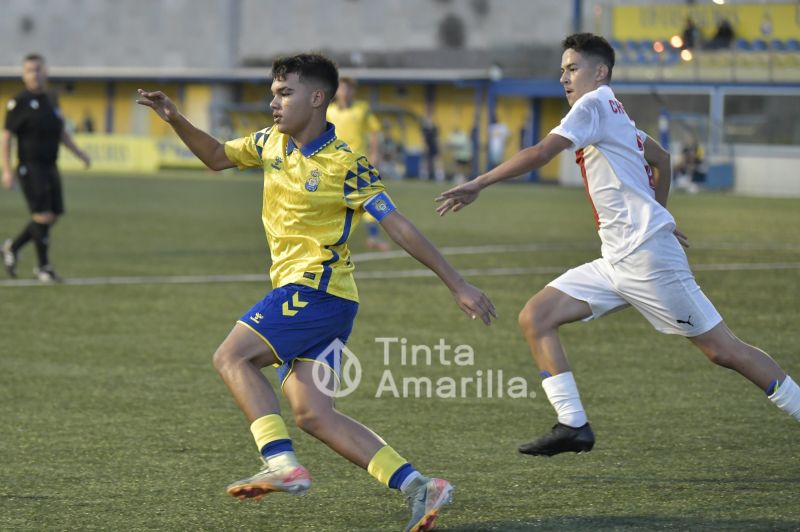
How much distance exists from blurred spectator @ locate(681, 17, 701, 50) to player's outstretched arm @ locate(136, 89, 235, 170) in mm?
39929

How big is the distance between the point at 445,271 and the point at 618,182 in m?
1.55

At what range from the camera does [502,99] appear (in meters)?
52.2

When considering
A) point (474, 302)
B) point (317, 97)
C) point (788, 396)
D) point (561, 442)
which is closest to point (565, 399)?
point (561, 442)

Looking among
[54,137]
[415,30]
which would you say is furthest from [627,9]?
[54,137]

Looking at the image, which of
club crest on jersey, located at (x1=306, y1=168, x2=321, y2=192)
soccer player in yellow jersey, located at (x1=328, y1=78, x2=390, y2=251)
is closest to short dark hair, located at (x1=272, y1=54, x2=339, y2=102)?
club crest on jersey, located at (x1=306, y1=168, x2=321, y2=192)

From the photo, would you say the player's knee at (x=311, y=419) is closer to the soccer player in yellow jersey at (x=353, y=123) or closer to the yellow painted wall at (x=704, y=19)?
the soccer player in yellow jersey at (x=353, y=123)

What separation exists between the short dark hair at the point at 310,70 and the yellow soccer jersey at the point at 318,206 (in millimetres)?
199

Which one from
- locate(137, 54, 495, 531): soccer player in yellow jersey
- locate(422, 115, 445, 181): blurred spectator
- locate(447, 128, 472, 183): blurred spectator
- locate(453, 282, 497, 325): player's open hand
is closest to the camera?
locate(453, 282, 497, 325): player's open hand

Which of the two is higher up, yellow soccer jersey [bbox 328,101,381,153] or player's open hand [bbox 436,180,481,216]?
player's open hand [bbox 436,180,481,216]

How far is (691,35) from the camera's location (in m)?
44.1

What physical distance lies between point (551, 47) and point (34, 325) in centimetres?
4318

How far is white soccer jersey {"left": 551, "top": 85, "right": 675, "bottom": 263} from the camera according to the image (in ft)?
20.4

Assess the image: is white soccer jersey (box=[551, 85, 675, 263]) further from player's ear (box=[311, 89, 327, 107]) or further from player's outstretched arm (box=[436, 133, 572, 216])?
player's ear (box=[311, 89, 327, 107])

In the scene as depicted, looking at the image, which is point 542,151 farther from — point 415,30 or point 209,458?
point 415,30
